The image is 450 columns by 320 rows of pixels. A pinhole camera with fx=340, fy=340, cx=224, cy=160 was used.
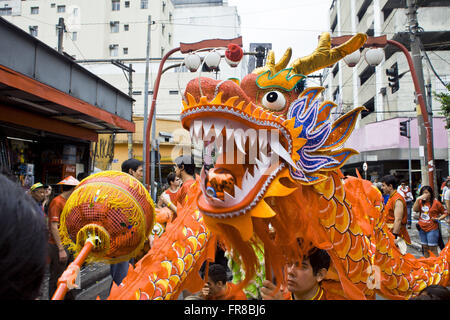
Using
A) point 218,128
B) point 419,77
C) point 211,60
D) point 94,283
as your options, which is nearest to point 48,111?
point 94,283

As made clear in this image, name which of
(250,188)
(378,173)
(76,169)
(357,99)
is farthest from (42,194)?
(357,99)

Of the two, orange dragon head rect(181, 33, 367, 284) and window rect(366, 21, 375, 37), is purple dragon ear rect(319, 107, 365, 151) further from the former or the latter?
window rect(366, 21, 375, 37)

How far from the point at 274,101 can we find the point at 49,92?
577 centimetres

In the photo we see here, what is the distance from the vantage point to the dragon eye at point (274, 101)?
175 cm

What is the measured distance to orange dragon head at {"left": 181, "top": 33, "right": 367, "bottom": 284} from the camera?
4.82ft

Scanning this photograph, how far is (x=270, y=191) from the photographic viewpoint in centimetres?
156

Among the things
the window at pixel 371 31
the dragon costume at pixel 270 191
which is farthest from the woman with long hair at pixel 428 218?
the window at pixel 371 31

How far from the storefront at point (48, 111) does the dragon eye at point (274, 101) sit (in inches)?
194

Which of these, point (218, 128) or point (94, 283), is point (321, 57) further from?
point (94, 283)

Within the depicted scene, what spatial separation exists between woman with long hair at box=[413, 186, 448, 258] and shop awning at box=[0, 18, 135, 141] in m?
6.81

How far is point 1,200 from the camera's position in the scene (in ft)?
1.99

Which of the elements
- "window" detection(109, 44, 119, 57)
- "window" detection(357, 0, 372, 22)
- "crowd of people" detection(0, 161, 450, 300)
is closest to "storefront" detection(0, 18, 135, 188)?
"crowd of people" detection(0, 161, 450, 300)
